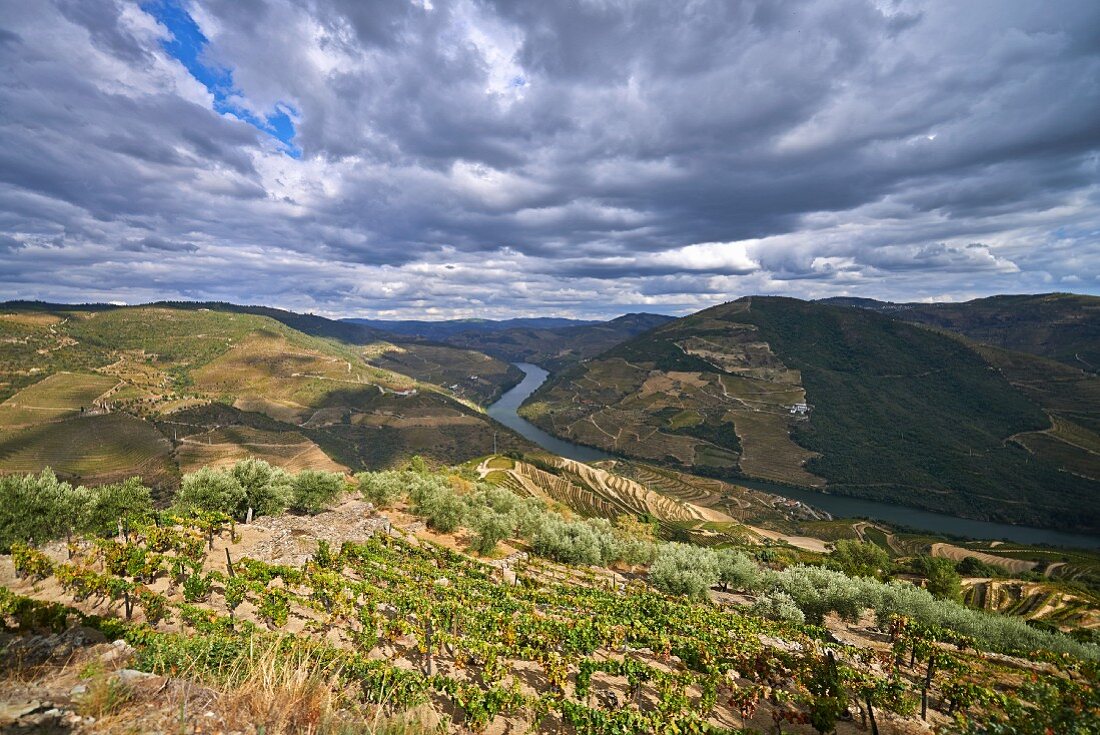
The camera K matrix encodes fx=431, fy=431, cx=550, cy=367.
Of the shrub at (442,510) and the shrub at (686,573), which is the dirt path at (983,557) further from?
the shrub at (442,510)

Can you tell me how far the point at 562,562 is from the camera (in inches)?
2018

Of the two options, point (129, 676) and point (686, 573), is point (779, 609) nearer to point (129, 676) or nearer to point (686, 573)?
point (686, 573)

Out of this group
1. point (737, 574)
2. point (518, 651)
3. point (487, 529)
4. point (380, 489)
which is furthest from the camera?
point (380, 489)

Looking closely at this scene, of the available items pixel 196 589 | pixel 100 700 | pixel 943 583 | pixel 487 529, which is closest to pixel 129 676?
pixel 100 700

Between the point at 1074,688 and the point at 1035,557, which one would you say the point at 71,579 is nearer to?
the point at 1074,688

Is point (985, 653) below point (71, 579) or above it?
below

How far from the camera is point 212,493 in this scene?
4712 cm

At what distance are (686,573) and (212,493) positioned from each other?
50873 millimetres

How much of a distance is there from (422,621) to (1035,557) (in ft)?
606

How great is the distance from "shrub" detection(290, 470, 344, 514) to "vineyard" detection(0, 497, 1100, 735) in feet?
63.1

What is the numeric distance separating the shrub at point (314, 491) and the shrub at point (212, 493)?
5951mm

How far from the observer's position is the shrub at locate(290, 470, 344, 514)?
175 ft

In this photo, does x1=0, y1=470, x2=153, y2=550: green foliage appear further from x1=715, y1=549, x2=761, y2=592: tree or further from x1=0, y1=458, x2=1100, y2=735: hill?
x1=715, y1=549, x2=761, y2=592: tree

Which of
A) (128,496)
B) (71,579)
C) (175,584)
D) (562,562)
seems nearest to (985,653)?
(562,562)
